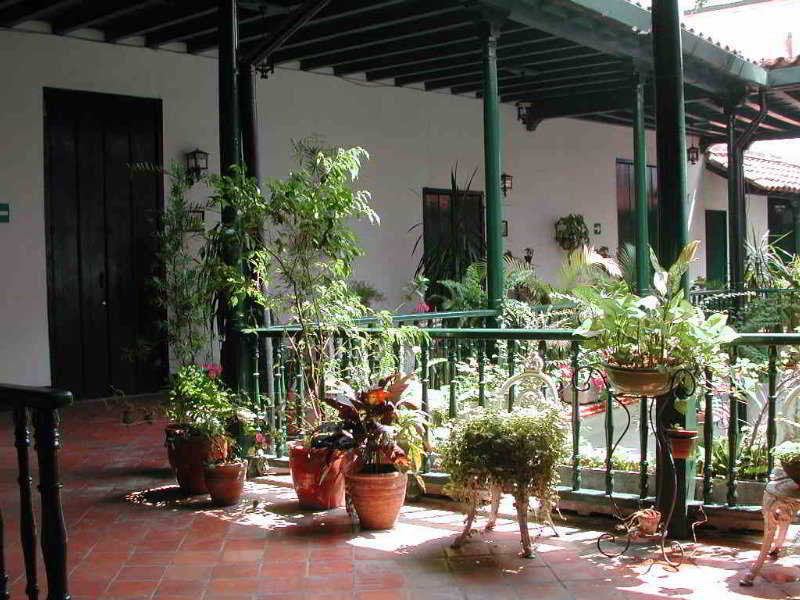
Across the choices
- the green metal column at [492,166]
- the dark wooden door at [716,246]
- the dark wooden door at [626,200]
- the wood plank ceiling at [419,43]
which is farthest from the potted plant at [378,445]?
the dark wooden door at [716,246]

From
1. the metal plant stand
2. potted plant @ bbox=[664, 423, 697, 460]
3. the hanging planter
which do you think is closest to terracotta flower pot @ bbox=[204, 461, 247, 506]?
the metal plant stand

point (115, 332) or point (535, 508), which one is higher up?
point (115, 332)

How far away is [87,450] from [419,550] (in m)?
3.06

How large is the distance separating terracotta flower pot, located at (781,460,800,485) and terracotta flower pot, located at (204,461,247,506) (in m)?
2.61

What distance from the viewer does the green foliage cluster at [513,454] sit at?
3740mm

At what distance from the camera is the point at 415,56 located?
9117 mm

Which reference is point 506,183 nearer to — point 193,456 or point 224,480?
point 193,456

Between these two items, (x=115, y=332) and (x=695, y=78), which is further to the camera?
(x=695, y=78)

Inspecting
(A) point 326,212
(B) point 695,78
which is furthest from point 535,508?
(B) point 695,78

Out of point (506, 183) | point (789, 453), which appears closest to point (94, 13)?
point (506, 183)

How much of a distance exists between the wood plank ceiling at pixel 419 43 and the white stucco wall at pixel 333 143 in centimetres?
22

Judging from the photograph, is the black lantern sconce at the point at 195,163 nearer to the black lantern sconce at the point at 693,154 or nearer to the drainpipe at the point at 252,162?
the drainpipe at the point at 252,162

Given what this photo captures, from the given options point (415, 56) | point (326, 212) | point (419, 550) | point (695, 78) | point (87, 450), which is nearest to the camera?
point (419, 550)

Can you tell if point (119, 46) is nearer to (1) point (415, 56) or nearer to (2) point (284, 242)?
(1) point (415, 56)
